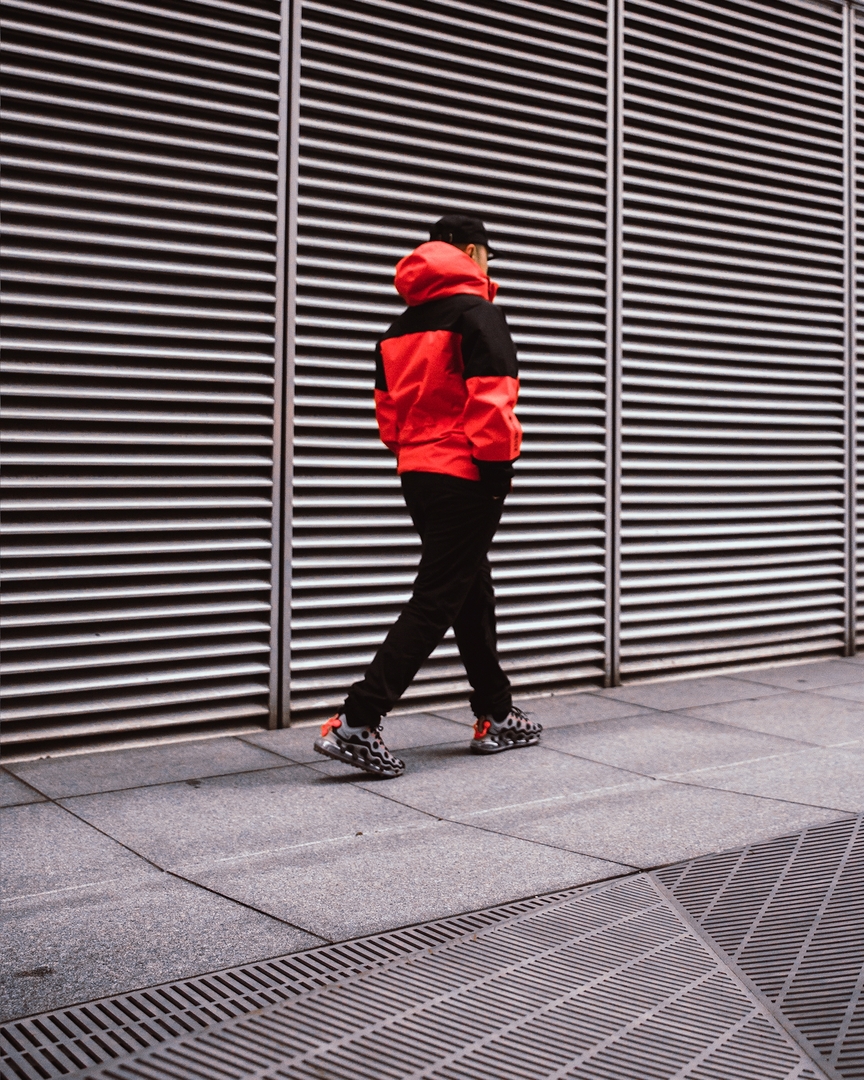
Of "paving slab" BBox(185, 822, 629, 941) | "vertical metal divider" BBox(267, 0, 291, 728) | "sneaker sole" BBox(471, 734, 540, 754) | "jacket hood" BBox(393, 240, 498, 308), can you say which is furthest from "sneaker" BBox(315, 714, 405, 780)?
"jacket hood" BBox(393, 240, 498, 308)

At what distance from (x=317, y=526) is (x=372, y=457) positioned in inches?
19.4

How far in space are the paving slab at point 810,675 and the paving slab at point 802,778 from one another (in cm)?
192

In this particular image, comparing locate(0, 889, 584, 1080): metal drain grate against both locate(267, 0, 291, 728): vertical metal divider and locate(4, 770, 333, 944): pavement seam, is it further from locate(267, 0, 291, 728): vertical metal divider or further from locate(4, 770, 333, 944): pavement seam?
locate(267, 0, 291, 728): vertical metal divider

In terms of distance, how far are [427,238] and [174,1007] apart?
14.9 feet

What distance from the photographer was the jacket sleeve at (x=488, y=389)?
197 inches

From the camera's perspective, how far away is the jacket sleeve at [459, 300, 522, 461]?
197 inches

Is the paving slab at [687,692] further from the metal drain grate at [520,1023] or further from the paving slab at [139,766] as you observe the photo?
the metal drain grate at [520,1023]

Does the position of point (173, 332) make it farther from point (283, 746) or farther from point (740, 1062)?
point (740, 1062)

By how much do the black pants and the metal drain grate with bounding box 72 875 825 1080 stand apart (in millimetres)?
1752

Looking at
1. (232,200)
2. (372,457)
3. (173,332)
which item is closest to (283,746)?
(372,457)

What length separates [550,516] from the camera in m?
7.09

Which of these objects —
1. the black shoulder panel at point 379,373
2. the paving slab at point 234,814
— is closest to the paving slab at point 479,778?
the paving slab at point 234,814

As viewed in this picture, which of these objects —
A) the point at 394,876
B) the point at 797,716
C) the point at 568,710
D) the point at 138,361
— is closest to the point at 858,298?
the point at 797,716

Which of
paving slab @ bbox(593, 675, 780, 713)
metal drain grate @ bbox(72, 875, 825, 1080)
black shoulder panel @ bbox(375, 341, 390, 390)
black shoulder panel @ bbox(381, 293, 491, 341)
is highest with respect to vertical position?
black shoulder panel @ bbox(381, 293, 491, 341)
